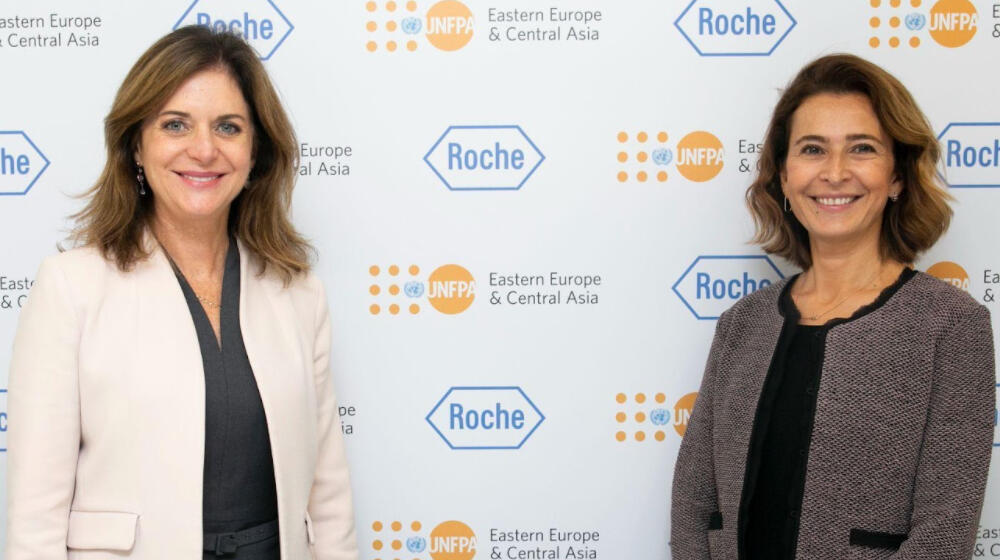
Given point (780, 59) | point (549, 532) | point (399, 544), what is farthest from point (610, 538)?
point (780, 59)

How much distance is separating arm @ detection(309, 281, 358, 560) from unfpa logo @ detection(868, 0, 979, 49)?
1524 mm

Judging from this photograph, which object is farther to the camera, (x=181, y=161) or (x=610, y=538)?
(x=610, y=538)

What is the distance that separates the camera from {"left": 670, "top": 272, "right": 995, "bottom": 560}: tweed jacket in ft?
5.01

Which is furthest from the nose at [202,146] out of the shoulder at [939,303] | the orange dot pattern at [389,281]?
the shoulder at [939,303]

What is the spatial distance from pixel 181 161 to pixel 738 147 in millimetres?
1330

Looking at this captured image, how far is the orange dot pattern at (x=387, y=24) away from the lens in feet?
6.93

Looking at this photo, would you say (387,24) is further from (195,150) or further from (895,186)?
(895,186)

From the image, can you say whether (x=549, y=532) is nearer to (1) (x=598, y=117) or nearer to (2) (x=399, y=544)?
(2) (x=399, y=544)

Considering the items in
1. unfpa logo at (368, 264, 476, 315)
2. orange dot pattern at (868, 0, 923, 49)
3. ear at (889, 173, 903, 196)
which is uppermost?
orange dot pattern at (868, 0, 923, 49)

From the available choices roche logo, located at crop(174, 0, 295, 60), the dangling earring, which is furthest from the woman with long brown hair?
roche logo, located at crop(174, 0, 295, 60)

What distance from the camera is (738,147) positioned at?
7.07 feet

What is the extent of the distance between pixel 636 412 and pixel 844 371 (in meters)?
0.69

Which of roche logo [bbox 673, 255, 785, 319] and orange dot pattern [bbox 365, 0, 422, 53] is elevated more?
orange dot pattern [bbox 365, 0, 422, 53]

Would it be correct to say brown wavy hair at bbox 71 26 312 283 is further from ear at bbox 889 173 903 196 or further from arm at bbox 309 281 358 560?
ear at bbox 889 173 903 196
